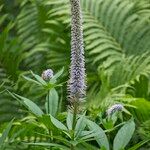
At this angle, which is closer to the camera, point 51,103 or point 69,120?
point 69,120

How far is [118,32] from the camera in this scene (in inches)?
153

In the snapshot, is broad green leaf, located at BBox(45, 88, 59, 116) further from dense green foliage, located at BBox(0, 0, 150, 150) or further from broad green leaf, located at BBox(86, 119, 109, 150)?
dense green foliage, located at BBox(0, 0, 150, 150)

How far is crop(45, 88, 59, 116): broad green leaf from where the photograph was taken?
65.1 inches

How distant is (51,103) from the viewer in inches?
67.1

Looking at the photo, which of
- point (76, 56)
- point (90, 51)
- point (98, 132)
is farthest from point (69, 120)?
point (90, 51)

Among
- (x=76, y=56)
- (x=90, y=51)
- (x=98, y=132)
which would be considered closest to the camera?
(x=76, y=56)

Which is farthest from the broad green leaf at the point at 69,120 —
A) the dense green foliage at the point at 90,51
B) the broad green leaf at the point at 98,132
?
the dense green foliage at the point at 90,51

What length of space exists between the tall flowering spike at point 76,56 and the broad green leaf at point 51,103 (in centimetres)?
28

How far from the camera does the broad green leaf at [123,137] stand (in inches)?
58.5

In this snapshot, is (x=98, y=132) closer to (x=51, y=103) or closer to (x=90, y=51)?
(x=51, y=103)

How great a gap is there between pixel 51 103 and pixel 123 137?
A: 0.97 feet

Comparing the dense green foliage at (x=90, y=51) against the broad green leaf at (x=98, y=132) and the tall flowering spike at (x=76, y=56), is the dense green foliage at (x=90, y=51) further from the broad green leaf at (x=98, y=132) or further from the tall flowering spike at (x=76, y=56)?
the tall flowering spike at (x=76, y=56)

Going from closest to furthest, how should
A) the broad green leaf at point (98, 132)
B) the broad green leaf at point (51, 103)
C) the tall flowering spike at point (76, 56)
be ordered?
the tall flowering spike at point (76, 56), the broad green leaf at point (98, 132), the broad green leaf at point (51, 103)

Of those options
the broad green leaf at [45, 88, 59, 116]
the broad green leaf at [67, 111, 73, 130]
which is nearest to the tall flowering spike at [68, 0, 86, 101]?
the broad green leaf at [67, 111, 73, 130]
